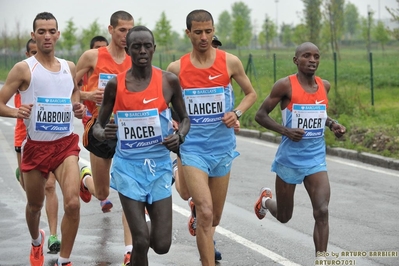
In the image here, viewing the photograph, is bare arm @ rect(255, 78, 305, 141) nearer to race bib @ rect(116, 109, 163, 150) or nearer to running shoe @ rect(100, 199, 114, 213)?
race bib @ rect(116, 109, 163, 150)

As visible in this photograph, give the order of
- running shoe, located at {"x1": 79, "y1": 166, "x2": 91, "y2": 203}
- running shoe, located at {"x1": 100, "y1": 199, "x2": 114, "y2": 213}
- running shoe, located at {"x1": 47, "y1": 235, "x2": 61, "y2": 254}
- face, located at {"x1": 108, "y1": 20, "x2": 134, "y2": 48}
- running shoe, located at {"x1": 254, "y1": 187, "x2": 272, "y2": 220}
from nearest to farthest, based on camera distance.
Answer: face, located at {"x1": 108, "y1": 20, "x2": 134, "y2": 48} → running shoe, located at {"x1": 47, "y1": 235, "x2": 61, "y2": 254} → running shoe, located at {"x1": 254, "y1": 187, "x2": 272, "y2": 220} → running shoe, located at {"x1": 79, "y1": 166, "x2": 91, "y2": 203} → running shoe, located at {"x1": 100, "y1": 199, "x2": 114, "y2": 213}

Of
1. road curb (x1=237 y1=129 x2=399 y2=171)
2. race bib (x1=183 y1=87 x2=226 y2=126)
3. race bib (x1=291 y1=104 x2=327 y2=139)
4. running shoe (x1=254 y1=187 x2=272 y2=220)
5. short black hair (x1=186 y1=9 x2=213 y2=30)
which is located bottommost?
road curb (x1=237 y1=129 x2=399 y2=171)

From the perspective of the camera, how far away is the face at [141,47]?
6324mm

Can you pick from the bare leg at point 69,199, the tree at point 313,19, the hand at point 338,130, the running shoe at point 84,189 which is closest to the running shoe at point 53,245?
the bare leg at point 69,199

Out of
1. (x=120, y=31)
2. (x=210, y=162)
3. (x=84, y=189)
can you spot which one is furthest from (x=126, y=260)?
(x=84, y=189)

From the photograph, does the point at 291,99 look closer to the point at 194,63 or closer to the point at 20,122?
the point at 194,63

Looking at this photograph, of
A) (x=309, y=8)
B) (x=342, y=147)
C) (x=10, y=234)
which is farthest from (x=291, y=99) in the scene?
(x=309, y=8)

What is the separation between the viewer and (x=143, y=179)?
6363 millimetres

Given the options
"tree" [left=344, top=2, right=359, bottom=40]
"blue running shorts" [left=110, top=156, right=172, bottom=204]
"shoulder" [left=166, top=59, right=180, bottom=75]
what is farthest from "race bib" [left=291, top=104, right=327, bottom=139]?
"tree" [left=344, top=2, right=359, bottom=40]

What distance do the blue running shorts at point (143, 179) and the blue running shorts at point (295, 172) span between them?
5.26ft

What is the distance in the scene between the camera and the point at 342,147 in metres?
15.9

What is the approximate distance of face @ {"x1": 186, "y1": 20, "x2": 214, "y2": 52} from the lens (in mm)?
7383

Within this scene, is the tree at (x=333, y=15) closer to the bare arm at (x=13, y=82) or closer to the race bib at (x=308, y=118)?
the race bib at (x=308, y=118)

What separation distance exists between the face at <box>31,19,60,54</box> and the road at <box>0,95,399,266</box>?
199cm
